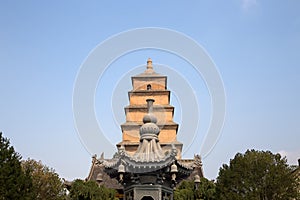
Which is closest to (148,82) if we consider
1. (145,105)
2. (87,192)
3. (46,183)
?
(145,105)

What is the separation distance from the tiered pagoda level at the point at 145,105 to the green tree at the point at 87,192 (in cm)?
1545

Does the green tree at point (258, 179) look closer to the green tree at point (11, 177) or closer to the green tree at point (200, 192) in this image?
the green tree at point (200, 192)

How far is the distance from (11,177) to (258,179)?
17.9 meters

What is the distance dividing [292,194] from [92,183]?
16.5 metres

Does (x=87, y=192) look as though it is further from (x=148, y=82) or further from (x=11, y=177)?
(x=148, y=82)

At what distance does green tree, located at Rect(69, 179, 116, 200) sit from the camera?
3469 cm

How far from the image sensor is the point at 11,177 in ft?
85.7

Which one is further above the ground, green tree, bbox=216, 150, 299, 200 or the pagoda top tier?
the pagoda top tier

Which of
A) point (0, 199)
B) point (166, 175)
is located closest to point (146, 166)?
point (166, 175)

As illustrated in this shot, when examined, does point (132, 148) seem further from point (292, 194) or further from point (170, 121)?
point (292, 194)

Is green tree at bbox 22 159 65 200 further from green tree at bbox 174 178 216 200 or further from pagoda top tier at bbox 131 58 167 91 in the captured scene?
pagoda top tier at bbox 131 58 167 91

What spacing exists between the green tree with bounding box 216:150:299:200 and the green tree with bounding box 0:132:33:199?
1440 cm

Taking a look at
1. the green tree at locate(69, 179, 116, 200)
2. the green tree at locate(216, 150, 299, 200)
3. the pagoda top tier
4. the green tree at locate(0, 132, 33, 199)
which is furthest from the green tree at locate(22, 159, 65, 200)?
the pagoda top tier

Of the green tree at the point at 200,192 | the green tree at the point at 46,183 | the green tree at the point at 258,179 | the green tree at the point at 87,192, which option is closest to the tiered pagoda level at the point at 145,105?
the green tree at the point at 46,183
